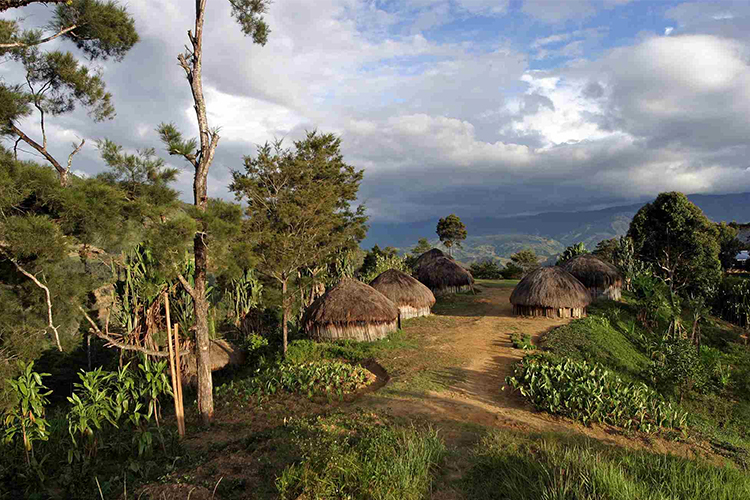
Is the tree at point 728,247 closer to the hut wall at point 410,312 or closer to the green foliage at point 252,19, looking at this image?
the hut wall at point 410,312

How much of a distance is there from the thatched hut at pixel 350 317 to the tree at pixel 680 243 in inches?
594

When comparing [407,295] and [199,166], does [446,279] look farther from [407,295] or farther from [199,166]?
[199,166]

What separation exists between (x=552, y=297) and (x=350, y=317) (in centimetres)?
907

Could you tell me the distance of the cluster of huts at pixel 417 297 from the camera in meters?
14.4

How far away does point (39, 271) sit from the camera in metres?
8.79

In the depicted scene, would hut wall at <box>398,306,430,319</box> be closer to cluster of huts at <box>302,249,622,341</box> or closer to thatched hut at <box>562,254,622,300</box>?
cluster of huts at <box>302,249,622,341</box>

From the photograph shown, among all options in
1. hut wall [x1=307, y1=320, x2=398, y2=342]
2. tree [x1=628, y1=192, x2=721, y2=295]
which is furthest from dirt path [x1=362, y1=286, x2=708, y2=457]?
tree [x1=628, y1=192, x2=721, y2=295]

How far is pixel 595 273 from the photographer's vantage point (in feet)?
66.9

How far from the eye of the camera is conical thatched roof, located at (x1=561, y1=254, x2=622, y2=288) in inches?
797

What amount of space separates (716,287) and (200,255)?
26.0 meters

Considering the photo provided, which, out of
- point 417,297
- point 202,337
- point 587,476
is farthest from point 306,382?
point 417,297

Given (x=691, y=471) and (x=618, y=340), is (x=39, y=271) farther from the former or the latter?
(x=618, y=340)

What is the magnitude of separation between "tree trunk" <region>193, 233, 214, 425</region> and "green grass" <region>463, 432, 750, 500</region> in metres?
5.04

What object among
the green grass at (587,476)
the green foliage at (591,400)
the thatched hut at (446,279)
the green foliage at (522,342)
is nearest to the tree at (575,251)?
the thatched hut at (446,279)
